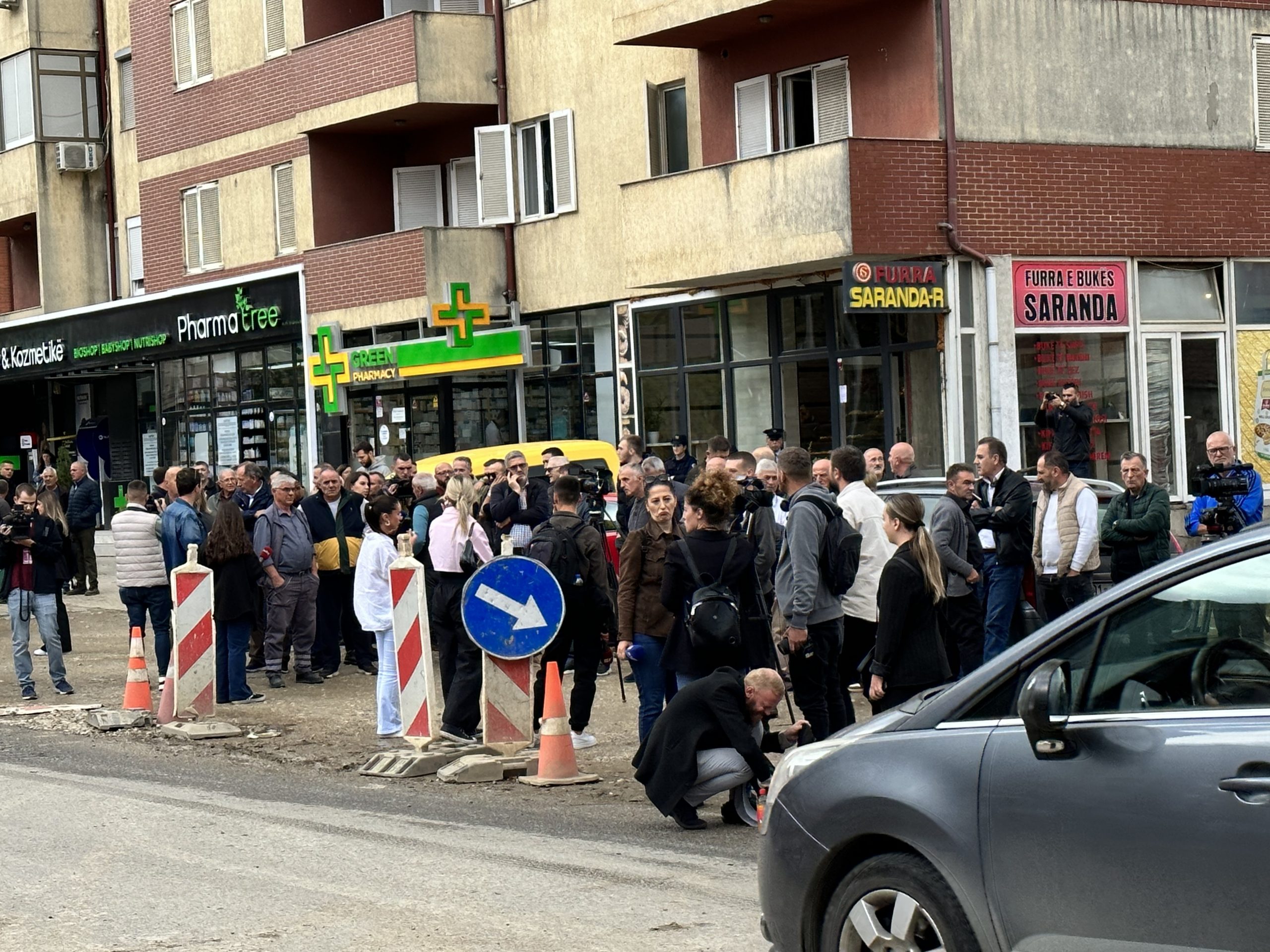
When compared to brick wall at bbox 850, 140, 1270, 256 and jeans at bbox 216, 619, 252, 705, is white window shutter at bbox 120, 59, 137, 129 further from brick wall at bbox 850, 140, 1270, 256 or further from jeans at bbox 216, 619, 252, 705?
jeans at bbox 216, 619, 252, 705

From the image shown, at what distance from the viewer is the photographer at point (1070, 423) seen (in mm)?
20062

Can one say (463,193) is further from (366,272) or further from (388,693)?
(388,693)

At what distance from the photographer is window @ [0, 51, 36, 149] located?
1448 inches

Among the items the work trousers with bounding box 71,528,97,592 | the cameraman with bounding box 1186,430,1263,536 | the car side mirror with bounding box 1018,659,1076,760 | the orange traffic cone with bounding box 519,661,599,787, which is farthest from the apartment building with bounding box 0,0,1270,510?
the car side mirror with bounding box 1018,659,1076,760

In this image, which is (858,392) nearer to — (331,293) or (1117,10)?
(1117,10)

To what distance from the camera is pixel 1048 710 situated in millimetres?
5070

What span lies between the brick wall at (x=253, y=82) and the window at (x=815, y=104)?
6.63m

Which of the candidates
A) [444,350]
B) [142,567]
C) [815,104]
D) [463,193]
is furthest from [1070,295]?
[142,567]

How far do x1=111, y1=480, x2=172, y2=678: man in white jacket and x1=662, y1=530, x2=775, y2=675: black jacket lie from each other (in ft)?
22.5

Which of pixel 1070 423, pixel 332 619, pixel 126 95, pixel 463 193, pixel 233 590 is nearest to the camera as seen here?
pixel 233 590

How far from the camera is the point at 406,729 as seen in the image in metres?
12.3

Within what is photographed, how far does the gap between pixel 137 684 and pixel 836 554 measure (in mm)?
6472

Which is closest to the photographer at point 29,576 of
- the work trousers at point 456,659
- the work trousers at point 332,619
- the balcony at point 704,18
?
the work trousers at point 332,619

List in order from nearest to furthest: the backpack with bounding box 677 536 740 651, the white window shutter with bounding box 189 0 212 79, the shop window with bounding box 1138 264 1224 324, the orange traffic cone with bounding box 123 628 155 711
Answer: the backpack with bounding box 677 536 740 651, the orange traffic cone with bounding box 123 628 155 711, the shop window with bounding box 1138 264 1224 324, the white window shutter with bounding box 189 0 212 79
